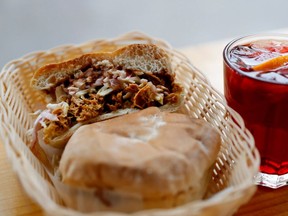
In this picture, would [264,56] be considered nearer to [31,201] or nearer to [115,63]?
[115,63]

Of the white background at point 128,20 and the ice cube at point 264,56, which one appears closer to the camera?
the ice cube at point 264,56

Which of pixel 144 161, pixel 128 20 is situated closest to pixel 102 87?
pixel 144 161

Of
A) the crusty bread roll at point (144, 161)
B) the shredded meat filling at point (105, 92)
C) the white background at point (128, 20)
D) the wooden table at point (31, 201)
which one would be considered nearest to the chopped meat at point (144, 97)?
the shredded meat filling at point (105, 92)

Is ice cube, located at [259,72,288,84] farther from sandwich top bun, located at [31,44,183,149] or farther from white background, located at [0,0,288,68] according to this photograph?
white background, located at [0,0,288,68]

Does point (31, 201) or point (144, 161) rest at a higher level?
point (144, 161)

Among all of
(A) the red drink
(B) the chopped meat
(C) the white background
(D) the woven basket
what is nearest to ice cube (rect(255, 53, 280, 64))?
(A) the red drink

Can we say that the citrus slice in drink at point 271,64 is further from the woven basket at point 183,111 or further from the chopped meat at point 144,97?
the chopped meat at point 144,97

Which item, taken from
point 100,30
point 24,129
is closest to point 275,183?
point 24,129
